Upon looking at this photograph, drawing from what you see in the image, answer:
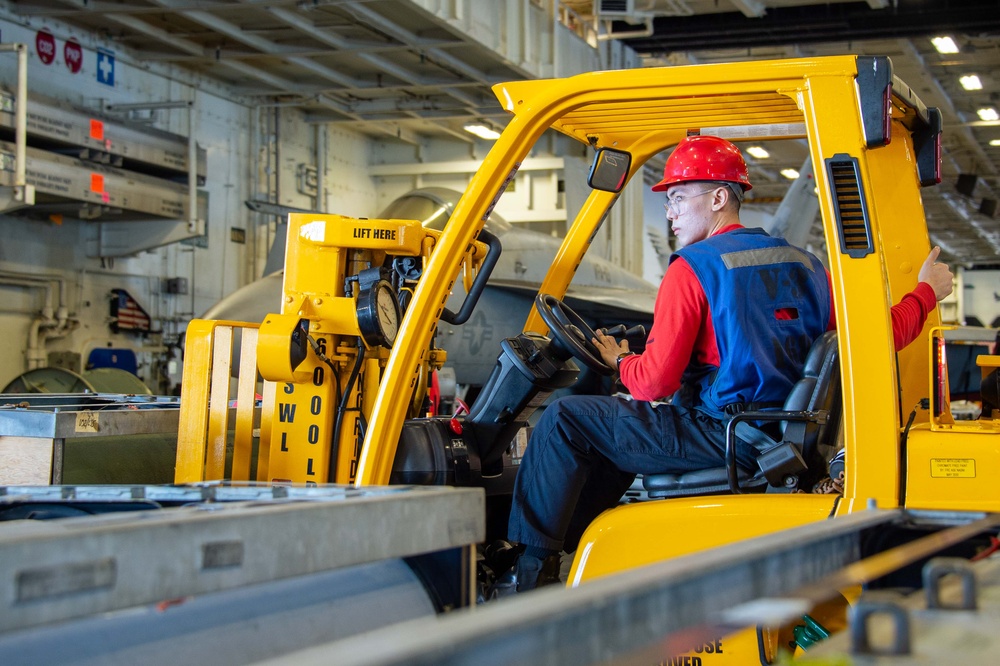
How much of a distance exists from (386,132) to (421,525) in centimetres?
1787

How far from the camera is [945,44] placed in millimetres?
16578

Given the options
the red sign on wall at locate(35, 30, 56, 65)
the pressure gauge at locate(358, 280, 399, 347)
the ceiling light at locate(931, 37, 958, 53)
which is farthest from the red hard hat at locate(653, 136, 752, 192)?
the ceiling light at locate(931, 37, 958, 53)

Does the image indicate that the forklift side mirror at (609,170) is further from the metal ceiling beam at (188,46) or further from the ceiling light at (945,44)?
the ceiling light at (945,44)

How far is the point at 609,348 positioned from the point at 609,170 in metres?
0.79

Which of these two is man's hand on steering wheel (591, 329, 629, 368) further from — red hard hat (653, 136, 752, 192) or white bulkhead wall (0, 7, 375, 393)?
white bulkhead wall (0, 7, 375, 393)

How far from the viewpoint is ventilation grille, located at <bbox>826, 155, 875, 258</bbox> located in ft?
8.79

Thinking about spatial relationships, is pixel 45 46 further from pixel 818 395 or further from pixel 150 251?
pixel 818 395

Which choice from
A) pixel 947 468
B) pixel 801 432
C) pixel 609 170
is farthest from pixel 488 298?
pixel 947 468

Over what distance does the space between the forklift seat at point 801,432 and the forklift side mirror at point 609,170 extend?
3.77 ft

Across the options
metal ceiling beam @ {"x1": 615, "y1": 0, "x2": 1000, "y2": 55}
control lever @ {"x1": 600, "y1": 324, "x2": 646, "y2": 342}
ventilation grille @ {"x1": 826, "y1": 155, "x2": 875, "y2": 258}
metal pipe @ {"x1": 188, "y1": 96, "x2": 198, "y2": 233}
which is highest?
metal ceiling beam @ {"x1": 615, "y1": 0, "x2": 1000, "y2": 55}

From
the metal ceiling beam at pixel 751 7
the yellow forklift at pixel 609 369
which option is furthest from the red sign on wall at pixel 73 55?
the yellow forklift at pixel 609 369

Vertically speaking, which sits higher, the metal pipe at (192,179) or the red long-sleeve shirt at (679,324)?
the metal pipe at (192,179)

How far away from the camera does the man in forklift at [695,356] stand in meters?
3.01

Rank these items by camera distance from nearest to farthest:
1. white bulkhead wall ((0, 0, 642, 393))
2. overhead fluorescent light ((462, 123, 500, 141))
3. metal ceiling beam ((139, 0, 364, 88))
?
white bulkhead wall ((0, 0, 642, 393)) → metal ceiling beam ((139, 0, 364, 88)) → overhead fluorescent light ((462, 123, 500, 141))
